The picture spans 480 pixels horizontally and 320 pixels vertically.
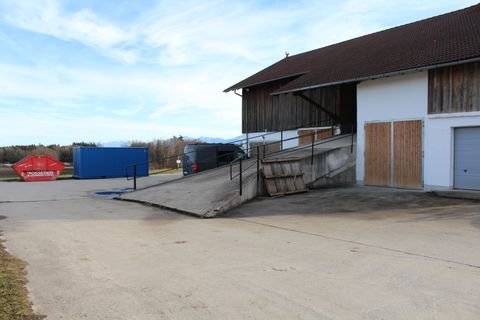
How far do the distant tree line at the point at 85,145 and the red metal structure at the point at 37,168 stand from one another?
16274 millimetres

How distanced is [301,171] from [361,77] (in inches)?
155

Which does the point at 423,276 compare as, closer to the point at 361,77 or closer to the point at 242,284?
the point at 242,284

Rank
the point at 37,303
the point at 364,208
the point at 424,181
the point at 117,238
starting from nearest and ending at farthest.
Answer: the point at 37,303, the point at 117,238, the point at 364,208, the point at 424,181

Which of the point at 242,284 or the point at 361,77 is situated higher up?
the point at 361,77

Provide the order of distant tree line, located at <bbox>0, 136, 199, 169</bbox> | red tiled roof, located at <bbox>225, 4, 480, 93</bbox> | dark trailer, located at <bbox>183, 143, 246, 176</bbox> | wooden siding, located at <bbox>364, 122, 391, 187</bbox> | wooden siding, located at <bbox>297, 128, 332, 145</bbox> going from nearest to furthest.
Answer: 1. red tiled roof, located at <bbox>225, 4, 480, 93</bbox>
2. wooden siding, located at <bbox>364, 122, 391, 187</bbox>
3. wooden siding, located at <bbox>297, 128, 332, 145</bbox>
4. dark trailer, located at <bbox>183, 143, 246, 176</bbox>
5. distant tree line, located at <bbox>0, 136, 199, 169</bbox>

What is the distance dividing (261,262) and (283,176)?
857 centimetres

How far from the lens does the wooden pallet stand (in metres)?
15.1

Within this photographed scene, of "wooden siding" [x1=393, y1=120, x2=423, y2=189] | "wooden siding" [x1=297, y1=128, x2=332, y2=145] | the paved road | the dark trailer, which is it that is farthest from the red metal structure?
"wooden siding" [x1=393, y1=120, x2=423, y2=189]

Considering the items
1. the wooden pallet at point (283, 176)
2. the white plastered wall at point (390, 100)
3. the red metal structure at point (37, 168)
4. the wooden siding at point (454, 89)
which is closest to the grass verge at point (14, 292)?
the wooden pallet at point (283, 176)

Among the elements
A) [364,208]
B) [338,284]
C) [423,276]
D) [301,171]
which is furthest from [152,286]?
[301,171]

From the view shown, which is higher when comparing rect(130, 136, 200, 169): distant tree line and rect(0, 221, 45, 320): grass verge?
rect(130, 136, 200, 169): distant tree line

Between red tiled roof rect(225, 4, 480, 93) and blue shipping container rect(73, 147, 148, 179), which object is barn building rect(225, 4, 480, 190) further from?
blue shipping container rect(73, 147, 148, 179)

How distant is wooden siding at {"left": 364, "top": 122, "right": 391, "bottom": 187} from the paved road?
10.8ft

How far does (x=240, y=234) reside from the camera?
31.3 feet
